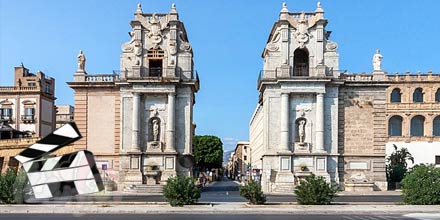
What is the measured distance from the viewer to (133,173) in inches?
1781

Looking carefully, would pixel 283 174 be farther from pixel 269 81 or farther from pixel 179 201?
pixel 179 201

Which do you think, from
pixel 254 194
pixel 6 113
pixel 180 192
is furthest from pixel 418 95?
pixel 6 113

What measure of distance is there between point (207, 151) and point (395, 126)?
49185 millimetres

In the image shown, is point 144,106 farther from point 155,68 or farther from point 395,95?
point 395,95

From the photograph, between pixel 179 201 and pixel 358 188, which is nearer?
pixel 179 201

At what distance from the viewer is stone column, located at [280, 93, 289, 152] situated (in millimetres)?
45156

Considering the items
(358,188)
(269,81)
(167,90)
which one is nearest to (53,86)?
(167,90)

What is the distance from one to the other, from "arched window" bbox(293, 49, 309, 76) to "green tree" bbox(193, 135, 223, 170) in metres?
64.1

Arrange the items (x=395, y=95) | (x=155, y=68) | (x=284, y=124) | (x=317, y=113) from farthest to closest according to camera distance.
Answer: (x=395, y=95), (x=155, y=68), (x=317, y=113), (x=284, y=124)

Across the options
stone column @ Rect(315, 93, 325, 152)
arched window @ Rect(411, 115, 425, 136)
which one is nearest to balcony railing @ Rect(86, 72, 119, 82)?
stone column @ Rect(315, 93, 325, 152)

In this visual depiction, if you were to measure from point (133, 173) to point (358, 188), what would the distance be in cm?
2236

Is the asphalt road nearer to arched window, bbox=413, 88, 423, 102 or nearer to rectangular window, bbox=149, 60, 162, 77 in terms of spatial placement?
rectangular window, bbox=149, 60, 162, 77

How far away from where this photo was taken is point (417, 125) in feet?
245

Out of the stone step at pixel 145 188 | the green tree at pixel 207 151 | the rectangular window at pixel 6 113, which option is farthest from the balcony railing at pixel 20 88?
the green tree at pixel 207 151
